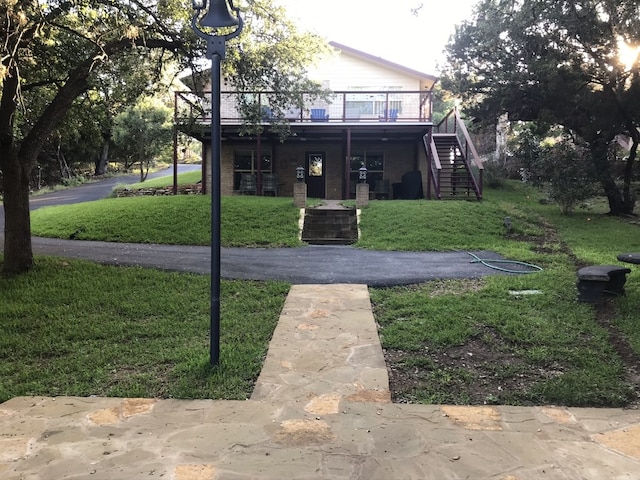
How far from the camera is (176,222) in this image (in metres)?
12.4

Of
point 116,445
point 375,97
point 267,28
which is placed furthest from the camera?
point 375,97

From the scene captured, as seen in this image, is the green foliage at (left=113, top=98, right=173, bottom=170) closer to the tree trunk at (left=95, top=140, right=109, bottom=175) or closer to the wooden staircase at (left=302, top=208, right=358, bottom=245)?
the tree trunk at (left=95, top=140, right=109, bottom=175)

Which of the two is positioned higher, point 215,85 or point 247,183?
point 215,85

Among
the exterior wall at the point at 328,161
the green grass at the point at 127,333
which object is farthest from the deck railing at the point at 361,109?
the green grass at the point at 127,333

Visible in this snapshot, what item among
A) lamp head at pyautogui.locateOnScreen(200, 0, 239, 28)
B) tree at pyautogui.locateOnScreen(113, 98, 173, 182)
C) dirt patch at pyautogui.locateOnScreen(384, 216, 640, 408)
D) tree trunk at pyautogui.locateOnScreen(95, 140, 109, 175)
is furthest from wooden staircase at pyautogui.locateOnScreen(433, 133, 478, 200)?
tree trunk at pyautogui.locateOnScreen(95, 140, 109, 175)

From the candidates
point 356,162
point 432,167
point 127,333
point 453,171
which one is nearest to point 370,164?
point 356,162

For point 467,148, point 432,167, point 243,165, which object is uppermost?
point 467,148

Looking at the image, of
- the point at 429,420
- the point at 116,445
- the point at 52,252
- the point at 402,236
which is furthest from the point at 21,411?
the point at 402,236

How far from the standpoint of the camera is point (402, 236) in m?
11.4

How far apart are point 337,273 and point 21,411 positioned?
Result: 17.5ft

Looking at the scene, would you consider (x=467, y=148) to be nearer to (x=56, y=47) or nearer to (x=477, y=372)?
(x=56, y=47)

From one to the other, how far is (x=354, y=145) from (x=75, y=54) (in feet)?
39.2

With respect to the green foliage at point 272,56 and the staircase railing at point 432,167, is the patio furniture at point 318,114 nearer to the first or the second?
the staircase railing at point 432,167

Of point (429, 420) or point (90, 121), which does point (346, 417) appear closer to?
point (429, 420)
